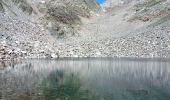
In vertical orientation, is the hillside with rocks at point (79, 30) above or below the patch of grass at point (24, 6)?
below

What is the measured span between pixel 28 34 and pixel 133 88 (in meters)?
88.3

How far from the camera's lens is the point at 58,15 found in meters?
155

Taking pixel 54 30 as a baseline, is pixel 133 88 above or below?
below

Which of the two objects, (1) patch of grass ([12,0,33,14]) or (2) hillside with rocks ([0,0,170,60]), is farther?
(1) patch of grass ([12,0,33,14])

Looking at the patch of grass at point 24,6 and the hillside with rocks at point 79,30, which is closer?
the hillside with rocks at point 79,30

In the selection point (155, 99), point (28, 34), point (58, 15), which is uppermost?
point (58, 15)

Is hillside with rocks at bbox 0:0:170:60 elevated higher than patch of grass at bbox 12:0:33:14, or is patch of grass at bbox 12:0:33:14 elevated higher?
patch of grass at bbox 12:0:33:14

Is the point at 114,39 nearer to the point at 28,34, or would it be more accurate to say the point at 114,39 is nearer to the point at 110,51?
the point at 110,51

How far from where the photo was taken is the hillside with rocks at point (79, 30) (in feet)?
368

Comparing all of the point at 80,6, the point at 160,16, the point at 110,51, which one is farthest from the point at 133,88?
the point at 80,6

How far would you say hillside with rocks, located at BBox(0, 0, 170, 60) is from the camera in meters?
112

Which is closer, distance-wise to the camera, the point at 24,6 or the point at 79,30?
the point at 24,6

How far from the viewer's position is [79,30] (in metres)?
152

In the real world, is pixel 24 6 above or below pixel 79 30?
above
